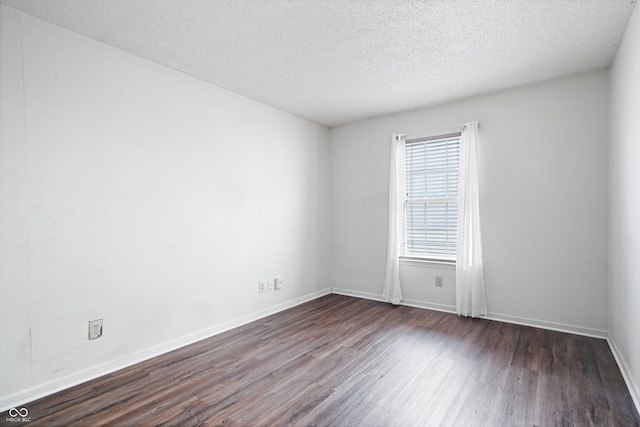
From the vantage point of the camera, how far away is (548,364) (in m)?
2.56

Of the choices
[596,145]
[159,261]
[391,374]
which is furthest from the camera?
[596,145]

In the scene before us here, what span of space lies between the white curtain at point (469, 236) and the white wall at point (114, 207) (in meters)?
2.28

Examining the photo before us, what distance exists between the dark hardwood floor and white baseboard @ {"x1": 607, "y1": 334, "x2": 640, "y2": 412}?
39 mm

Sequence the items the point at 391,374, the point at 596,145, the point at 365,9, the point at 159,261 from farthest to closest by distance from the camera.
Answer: the point at 596,145
the point at 159,261
the point at 391,374
the point at 365,9

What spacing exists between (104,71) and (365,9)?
2036 mm

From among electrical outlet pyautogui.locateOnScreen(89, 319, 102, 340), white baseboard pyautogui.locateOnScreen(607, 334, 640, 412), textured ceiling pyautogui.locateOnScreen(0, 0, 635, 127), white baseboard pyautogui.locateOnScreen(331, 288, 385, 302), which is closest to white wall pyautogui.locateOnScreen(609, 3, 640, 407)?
white baseboard pyautogui.locateOnScreen(607, 334, 640, 412)

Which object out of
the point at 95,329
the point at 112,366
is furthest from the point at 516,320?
the point at 95,329

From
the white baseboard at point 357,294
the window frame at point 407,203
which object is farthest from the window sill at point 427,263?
the white baseboard at point 357,294

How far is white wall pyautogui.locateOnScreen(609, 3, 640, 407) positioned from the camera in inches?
83.4

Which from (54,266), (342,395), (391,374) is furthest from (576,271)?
(54,266)

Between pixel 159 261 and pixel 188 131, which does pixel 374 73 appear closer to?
pixel 188 131

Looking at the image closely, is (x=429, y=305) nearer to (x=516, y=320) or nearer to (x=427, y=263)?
(x=427, y=263)

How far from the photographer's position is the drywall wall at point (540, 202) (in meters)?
3.11

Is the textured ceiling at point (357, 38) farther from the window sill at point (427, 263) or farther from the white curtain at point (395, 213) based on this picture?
the window sill at point (427, 263)
